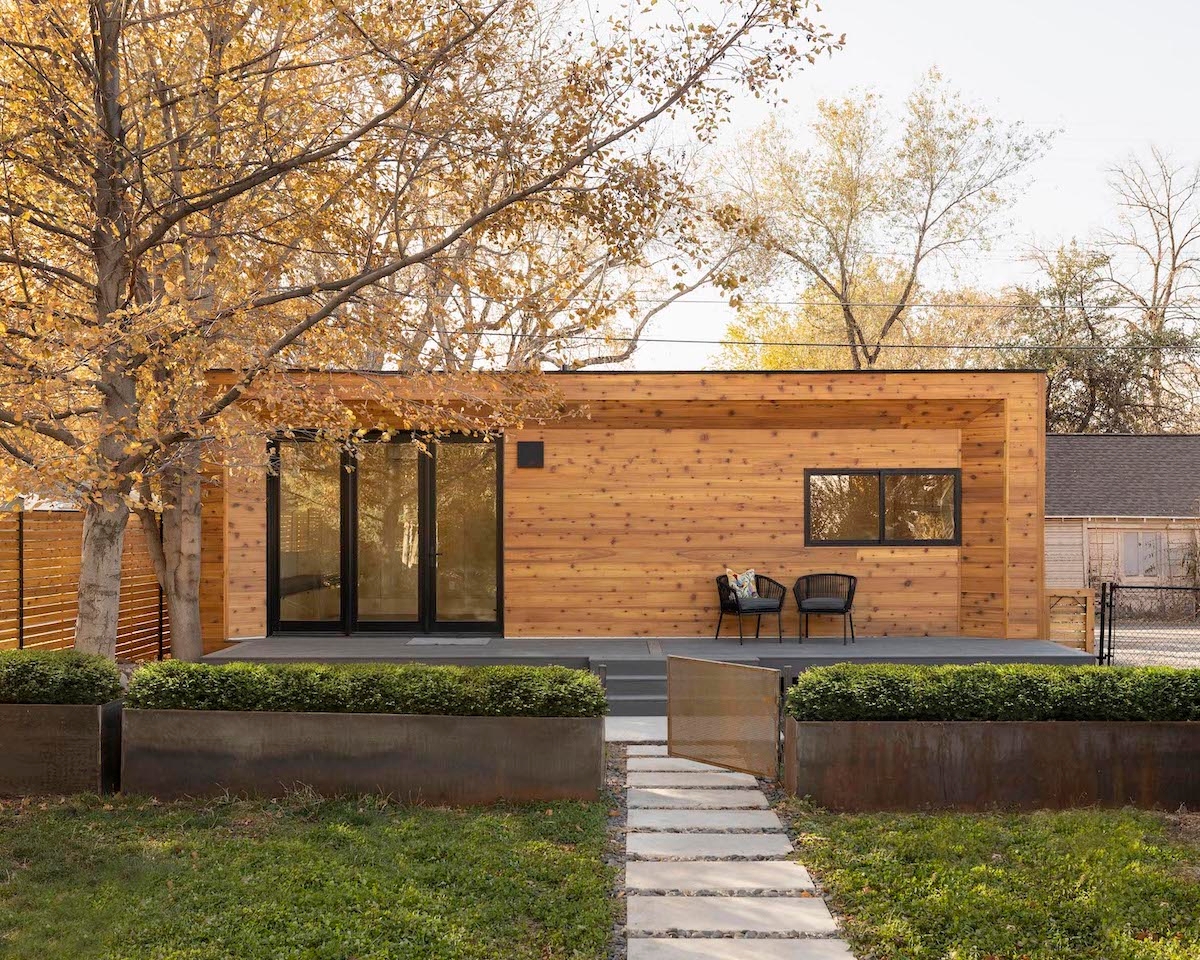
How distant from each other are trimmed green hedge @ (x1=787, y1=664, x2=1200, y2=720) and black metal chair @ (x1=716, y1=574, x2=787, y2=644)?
4546mm

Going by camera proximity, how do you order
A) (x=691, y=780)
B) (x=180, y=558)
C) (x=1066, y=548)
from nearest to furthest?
(x=691, y=780)
(x=180, y=558)
(x=1066, y=548)

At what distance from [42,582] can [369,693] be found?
16.0 feet

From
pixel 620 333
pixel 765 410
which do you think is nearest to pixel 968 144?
pixel 620 333

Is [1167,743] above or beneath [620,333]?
beneath

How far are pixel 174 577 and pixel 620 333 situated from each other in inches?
561

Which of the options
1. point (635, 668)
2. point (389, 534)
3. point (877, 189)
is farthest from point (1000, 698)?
point (877, 189)

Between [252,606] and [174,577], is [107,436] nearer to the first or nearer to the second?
[174,577]

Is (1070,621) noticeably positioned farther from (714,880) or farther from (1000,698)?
(714,880)

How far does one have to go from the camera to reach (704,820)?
6.00 m

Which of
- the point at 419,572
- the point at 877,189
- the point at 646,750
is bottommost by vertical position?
the point at 646,750

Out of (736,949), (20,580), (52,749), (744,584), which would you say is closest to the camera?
(736,949)

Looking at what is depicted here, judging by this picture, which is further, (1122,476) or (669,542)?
(1122,476)

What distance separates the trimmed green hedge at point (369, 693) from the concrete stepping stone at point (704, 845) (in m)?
0.98

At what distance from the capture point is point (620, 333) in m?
23.3
